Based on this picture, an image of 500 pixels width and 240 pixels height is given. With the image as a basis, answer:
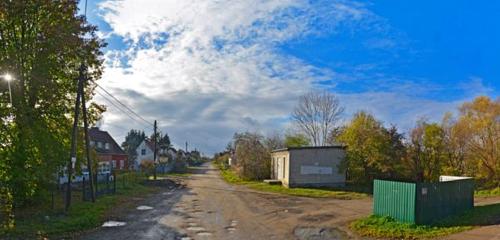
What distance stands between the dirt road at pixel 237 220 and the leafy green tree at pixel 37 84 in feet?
14.4

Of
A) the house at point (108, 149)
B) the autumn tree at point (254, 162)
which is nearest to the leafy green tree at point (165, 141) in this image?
the house at point (108, 149)

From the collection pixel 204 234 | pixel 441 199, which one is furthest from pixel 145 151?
pixel 441 199

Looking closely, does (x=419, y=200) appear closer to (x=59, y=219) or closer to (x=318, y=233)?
(x=318, y=233)

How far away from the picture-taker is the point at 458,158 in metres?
36.0

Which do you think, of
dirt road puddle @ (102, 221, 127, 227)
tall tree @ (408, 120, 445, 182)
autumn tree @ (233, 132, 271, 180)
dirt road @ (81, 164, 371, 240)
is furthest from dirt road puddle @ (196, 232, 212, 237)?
autumn tree @ (233, 132, 271, 180)

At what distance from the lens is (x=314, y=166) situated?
121 feet

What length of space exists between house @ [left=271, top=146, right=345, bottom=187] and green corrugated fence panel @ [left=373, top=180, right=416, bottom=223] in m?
19.6

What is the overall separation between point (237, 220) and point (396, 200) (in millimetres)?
6533

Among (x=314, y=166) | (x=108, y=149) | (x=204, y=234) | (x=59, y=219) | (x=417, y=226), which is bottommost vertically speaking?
(x=204, y=234)

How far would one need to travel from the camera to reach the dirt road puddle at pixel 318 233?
14.7m

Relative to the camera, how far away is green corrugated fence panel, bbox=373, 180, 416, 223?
1536cm

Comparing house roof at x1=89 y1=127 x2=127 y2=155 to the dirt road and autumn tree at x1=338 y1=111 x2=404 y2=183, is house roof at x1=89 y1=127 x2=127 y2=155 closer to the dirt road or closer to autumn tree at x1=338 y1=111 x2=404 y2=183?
autumn tree at x1=338 y1=111 x2=404 y2=183

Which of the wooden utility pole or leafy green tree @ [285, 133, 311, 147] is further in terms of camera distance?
leafy green tree @ [285, 133, 311, 147]

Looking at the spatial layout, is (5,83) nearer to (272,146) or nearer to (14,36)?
(14,36)
